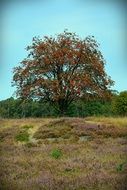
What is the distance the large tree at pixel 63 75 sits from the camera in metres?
13.7

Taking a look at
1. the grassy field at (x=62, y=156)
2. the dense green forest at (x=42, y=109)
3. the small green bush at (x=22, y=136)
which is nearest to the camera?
the grassy field at (x=62, y=156)

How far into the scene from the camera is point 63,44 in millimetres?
19641

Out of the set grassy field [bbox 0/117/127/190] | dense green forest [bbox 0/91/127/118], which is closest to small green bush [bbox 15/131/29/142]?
grassy field [bbox 0/117/127/190]

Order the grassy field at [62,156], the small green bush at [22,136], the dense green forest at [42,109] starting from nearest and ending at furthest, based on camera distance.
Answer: the grassy field at [62,156], the dense green forest at [42,109], the small green bush at [22,136]

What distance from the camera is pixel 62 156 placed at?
12.0 meters

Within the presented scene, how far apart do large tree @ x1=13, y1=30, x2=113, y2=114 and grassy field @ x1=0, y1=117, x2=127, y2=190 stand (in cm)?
78

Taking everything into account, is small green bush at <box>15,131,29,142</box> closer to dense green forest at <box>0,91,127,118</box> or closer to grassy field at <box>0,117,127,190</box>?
grassy field at <box>0,117,127,190</box>

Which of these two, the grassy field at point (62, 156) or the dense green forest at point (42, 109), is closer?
the grassy field at point (62, 156)

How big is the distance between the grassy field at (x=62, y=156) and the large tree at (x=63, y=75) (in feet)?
2.56

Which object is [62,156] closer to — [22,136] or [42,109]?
[42,109]

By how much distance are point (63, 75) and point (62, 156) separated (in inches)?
113

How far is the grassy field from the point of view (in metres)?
8.73

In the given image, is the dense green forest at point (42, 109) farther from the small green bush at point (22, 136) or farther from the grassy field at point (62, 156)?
the small green bush at point (22, 136)

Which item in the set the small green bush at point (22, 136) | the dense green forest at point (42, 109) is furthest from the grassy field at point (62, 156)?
the dense green forest at point (42, 109)
